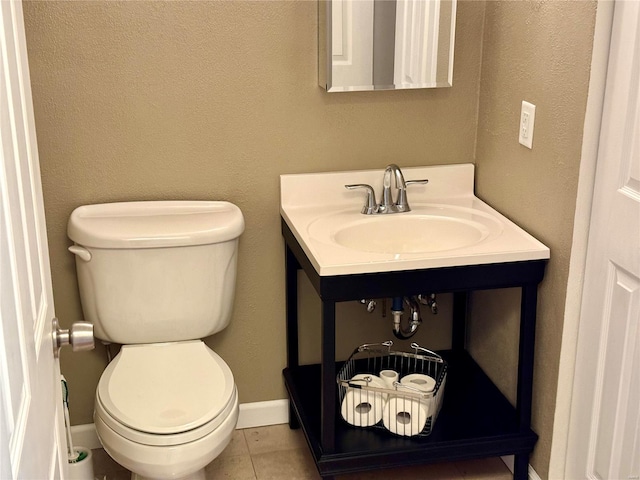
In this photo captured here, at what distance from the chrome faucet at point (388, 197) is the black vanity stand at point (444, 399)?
0.85 feet

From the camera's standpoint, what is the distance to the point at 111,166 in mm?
2357

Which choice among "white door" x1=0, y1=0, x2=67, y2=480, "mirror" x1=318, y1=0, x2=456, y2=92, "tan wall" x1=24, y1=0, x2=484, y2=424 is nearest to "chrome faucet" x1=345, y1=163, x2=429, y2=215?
"tan wall" x1=24, y1=0, x2=484, y2=424

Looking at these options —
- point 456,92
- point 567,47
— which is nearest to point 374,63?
point 456,92

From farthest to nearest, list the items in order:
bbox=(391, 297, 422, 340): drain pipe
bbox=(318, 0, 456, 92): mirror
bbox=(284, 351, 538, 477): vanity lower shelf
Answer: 1. bbox=(391, 297, 422, 340): drain pipe
2. bbox=(318, 0, 456, 92): mirror
3. bbox=(284, 351, 538, 477): vanity lower shelf

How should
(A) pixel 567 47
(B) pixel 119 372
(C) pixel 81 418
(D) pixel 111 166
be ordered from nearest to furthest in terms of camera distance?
(A) pixel 567 47 < (B) pixel 119 372 < (D) pixel 111 166 < (C) pixel 81 418

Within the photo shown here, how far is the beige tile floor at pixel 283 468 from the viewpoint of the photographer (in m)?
2.46

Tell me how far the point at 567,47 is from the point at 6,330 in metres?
1.61

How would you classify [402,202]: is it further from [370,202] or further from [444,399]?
[444,399]

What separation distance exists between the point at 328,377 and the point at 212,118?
84cm

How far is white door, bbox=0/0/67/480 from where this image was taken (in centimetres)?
74

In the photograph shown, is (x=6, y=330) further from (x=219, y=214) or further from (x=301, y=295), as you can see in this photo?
(x=301, y=295)

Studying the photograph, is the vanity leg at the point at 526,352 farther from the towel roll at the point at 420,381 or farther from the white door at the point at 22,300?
the white door at the point at 22,300

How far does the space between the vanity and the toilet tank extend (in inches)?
9.3

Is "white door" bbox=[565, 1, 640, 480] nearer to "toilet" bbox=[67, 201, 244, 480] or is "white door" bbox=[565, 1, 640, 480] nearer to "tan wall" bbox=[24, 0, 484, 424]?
"tan wall" bbox=[24, 0, 484, 424]
